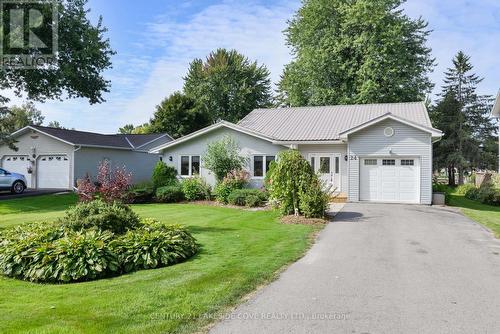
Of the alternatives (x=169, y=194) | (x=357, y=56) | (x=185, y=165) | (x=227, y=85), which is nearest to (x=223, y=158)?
(x=185, y=165)

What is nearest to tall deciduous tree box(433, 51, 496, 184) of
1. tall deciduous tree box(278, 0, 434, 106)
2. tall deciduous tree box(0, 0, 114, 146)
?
tall deciduous tree box(278, 0, 434, 106)

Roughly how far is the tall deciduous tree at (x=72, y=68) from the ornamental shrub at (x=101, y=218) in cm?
866

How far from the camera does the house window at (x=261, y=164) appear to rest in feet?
70.1

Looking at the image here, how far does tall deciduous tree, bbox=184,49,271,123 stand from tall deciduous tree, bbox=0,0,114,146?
26.2m

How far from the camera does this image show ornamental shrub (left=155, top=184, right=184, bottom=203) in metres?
21.0

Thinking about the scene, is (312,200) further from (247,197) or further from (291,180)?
(247,197)

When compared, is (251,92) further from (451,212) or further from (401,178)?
(451,212)

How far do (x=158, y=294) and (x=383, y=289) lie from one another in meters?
3.28

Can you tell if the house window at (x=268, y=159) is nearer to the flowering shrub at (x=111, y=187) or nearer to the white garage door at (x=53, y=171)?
the flowering shrub at (x=111, y=187)

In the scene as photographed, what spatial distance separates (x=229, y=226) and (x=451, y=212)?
31.3ft

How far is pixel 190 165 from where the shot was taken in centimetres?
2295

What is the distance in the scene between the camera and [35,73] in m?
16.1

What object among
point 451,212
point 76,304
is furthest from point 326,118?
point 76,304

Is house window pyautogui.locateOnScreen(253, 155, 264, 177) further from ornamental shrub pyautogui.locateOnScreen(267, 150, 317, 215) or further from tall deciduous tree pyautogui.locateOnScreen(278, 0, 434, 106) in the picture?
tall deciduous tree pyautogui.locateOnScreen(278, 0, 434, 106)
